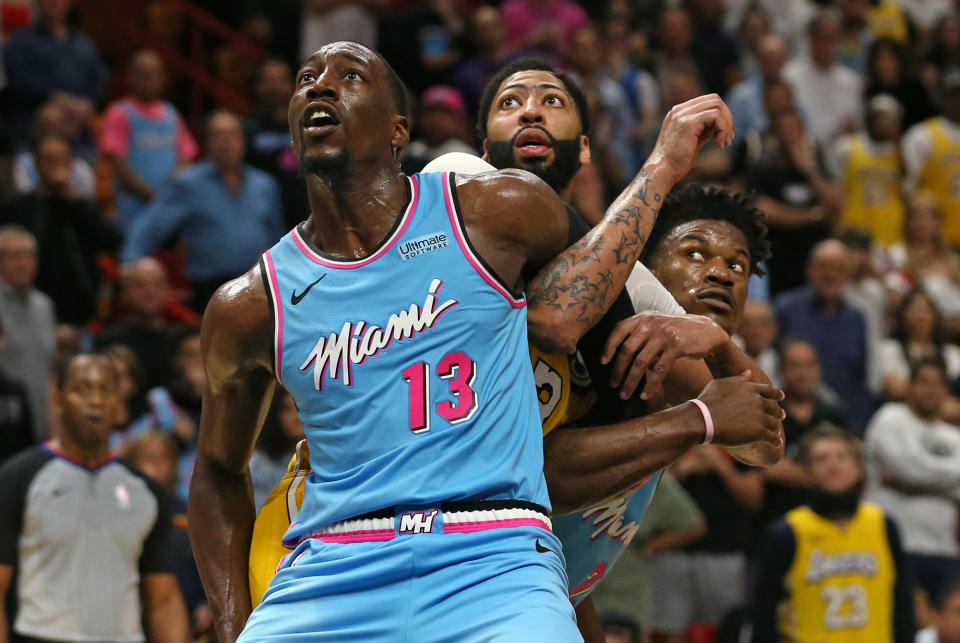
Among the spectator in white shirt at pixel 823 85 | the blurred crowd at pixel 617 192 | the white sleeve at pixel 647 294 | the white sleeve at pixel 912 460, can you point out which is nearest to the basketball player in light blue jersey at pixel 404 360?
the white sleeve at pixel 647 294

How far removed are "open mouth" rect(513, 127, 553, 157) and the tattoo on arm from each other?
0.86 meters

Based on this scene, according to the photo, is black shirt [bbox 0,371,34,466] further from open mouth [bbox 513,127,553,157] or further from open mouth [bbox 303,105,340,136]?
open mouth [bbox 303,105,340,136]

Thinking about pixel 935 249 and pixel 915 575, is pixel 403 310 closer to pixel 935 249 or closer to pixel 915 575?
pixel 915 575

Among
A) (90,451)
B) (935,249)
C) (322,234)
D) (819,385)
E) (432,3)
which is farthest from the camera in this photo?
(432,3)

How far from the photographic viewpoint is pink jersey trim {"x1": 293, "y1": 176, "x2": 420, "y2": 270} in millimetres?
3848

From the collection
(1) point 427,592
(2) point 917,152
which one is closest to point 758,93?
(2) point 917,152

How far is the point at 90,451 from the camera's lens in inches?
303

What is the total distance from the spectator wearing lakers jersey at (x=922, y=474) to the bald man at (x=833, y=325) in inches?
41.6

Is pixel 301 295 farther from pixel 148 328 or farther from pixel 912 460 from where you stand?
pixel 912 460

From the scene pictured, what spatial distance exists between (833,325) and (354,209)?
797 centimetres

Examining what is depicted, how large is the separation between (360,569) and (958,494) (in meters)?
7.53

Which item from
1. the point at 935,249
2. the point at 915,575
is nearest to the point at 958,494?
the point at 915,575

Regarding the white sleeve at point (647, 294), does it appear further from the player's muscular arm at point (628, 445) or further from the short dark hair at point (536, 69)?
the short dark hair at point (536, 69)

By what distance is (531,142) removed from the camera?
16.0ft
